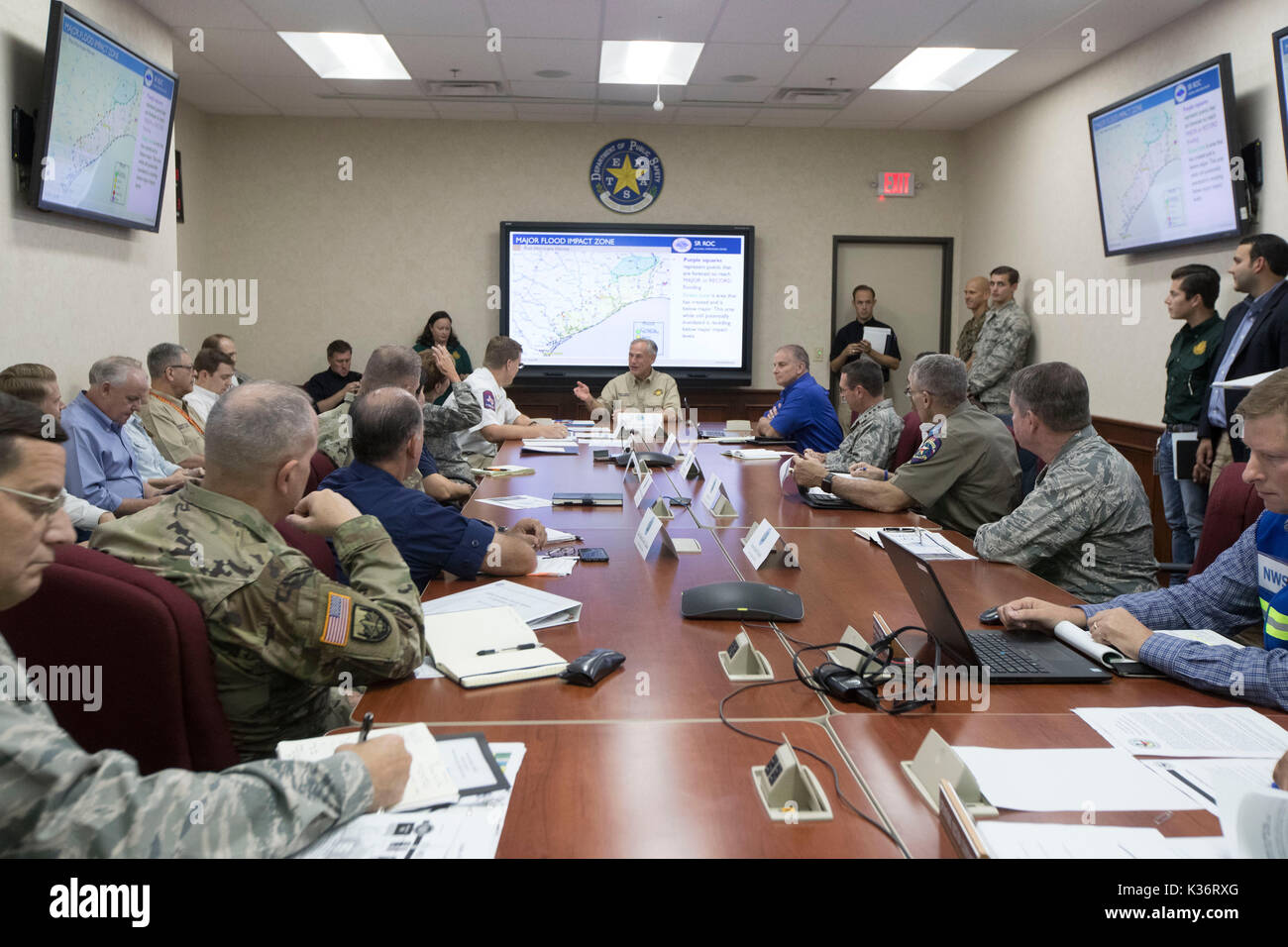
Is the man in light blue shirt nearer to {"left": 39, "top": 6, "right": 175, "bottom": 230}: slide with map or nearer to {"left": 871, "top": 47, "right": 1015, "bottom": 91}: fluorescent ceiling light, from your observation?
{"left": 39, "top": 6, "right": 175, "bottom": 230}: slide with map

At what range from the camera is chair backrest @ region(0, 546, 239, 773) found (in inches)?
57.0

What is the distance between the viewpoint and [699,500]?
3.63 metres

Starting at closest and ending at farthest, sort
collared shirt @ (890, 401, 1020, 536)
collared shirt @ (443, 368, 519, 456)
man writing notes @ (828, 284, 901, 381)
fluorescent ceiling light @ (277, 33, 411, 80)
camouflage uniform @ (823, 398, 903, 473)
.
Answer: collared shirt @ (890, 401, 1020, 536), camouflage uniform @ (823, 398, 903, 473), collared shirt @ (443, 368, 519, 456), fluorescent ceiling light @ (277, 33, 411, 80), man writing notes @ (828, 284, 901, 381)

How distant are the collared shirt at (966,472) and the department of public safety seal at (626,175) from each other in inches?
195

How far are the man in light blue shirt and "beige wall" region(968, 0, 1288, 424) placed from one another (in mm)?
5108

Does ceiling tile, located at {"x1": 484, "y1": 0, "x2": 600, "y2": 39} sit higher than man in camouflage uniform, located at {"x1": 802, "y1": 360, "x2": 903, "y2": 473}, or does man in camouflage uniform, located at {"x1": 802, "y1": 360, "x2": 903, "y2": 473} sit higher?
ceiling tile, located at {"x1": 484, "y1": 0, "x2": 600, "y2": 39}

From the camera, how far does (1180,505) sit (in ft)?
15.5

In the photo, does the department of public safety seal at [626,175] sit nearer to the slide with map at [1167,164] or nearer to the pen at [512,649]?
the slide with map at [1167,164]

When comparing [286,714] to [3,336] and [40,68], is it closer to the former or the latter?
[3,336]

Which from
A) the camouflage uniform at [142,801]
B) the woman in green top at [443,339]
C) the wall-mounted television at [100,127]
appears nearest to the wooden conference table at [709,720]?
the camouflage uniform at [142,801]

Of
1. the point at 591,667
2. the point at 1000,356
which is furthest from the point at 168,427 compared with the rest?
the point at 1000,356

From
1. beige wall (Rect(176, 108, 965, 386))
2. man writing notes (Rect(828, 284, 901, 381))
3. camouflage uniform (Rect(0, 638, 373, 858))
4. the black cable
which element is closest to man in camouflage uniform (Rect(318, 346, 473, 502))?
the black cable
